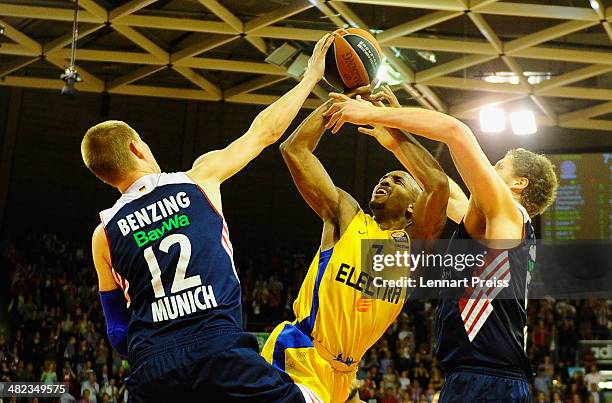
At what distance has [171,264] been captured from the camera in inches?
125

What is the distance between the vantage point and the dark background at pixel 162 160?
21.8 meters

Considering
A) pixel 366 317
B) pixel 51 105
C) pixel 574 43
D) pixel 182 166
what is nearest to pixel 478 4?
pixel 574 43

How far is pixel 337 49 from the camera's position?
4871 mm

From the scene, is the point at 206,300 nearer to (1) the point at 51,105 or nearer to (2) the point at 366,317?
(2) the point at 366,317

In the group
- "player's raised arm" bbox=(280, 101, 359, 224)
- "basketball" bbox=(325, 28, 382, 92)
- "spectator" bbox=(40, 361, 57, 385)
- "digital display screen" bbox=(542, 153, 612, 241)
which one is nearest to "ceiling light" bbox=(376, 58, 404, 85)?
"digital display screen" bbox=(542, 153, 612, 241)

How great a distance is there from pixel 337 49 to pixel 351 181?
1818 cm

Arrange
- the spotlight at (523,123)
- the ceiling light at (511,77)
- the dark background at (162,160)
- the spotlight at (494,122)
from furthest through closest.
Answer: the dark background at (162,160)
the ceiling light at (511,77)
the spotlight at (494,122)
the spotlight at (523,123)

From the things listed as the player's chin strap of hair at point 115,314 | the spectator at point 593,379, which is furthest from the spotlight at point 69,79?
the spectator at point 593,379

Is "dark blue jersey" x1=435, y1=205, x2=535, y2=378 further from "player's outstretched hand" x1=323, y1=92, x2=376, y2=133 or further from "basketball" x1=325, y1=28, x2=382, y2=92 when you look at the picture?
"basketball" x1=325, y1=28, x2=382, y2=92

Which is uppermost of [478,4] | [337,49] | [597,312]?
[478,4]

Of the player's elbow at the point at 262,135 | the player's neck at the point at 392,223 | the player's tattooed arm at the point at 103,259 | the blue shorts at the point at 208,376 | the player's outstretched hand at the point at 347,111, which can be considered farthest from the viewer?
the player's neck at the point at 392,223

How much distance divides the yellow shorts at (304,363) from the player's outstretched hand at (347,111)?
115 centimetres

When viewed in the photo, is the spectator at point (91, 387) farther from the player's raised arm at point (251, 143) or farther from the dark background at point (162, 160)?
the player's raised arm at point (251, 143)

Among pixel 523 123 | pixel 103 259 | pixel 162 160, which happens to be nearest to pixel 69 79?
pixel 523 123
